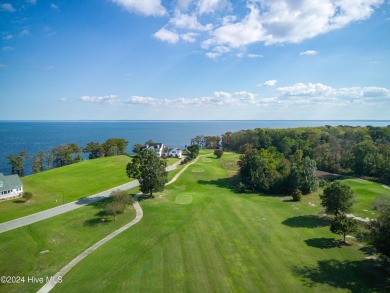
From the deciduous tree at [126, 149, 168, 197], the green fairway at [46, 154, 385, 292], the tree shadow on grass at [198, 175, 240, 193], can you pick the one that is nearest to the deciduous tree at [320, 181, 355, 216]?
the green fairway at [46, 154, 385, 292]

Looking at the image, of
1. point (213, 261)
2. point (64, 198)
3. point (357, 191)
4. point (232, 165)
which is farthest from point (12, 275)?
point (232, 165)

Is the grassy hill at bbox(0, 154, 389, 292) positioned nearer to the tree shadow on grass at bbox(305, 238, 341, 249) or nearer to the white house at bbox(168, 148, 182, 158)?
the tree shadow on grass at bbox(305, 238, 341, 249)

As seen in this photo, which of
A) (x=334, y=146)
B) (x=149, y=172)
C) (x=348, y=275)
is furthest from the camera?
(x=334, y=146)

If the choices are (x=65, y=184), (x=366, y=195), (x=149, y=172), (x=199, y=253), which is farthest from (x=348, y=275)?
(x=65, y=184)

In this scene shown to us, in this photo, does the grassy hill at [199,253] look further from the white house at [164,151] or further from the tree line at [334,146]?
the white house at [164,151]

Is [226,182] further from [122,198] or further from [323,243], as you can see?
[323,243]

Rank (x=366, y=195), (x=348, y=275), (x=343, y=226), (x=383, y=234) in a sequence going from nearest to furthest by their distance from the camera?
(x=383, y=234)
(x=348, y=275)
(x=343, y=226)
(x=366, y=195)
